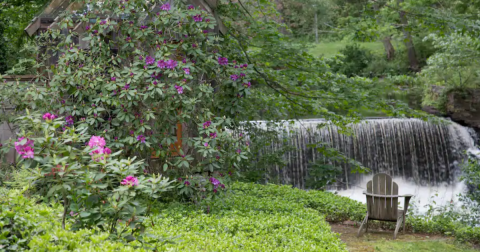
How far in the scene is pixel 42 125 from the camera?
2873mm

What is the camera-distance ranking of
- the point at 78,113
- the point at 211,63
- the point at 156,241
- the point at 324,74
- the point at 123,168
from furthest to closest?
the point at 324,74 → the point at 211,63 → the point at 78,113 → the point at 156,241 → the point at 123,168

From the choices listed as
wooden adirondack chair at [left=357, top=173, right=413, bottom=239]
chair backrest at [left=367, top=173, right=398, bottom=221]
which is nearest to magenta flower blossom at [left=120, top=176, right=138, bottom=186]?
wooden adirondack chair at [left=357, top=173, right=413, bottom=239]

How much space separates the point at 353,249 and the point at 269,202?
3.90 ft

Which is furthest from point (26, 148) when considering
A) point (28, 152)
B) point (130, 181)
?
point (130, 181)

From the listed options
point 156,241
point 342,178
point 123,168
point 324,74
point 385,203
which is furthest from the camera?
point 342,178

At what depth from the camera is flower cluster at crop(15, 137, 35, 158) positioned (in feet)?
8.68

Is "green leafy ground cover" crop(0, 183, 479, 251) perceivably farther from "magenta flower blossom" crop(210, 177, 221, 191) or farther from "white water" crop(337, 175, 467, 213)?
"white water" crop(337, 175, 467, 213)

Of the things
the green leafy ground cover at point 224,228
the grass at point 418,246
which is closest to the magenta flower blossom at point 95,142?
the green leafy ground cover at point 224,228

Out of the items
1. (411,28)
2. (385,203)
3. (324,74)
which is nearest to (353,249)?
(385,203)

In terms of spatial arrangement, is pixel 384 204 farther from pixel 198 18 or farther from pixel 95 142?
pixel 95 142

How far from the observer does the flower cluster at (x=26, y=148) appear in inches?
104

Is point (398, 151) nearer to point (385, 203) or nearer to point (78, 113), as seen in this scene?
point (385, 203)

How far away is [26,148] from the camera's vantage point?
2664 mm

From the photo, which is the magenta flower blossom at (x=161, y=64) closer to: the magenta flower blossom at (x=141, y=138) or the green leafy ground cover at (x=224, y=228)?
the magenta flower blossom at (x=141, y=138)
